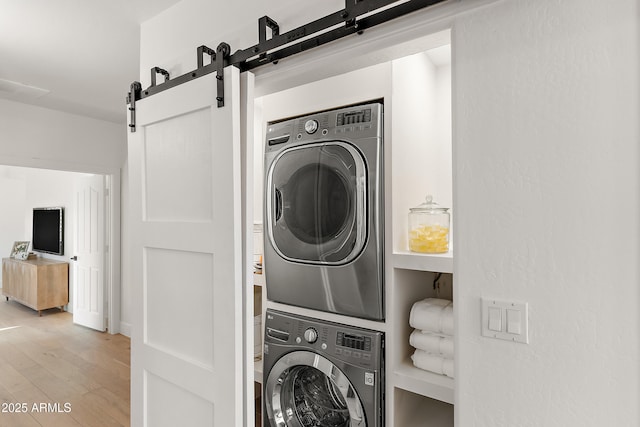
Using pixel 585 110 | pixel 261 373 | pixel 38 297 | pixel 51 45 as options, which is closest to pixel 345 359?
pixel 261 373

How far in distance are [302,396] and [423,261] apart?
1.16 m

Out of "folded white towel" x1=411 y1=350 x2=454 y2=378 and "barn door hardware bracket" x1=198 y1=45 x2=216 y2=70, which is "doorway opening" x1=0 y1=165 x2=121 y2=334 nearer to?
"barn door hardware bracket" x1=198 y1=45 x2=216 y2=70

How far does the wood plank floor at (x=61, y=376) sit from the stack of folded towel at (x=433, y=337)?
2079 mm

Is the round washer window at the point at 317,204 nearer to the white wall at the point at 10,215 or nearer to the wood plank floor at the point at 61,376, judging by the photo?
the wood plank floor at the point at 61,376

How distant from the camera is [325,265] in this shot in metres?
1.94

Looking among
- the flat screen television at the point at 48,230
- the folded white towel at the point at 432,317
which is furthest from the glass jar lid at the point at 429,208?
the flat screen television at the point at 48,230

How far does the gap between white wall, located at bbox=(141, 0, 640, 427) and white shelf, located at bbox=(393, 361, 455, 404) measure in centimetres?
65

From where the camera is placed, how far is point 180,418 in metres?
1.59

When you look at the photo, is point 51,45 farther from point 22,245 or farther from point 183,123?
point 22,245

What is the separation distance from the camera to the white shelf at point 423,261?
1587mm

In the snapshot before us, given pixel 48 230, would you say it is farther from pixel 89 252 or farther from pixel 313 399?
pixel 313 399

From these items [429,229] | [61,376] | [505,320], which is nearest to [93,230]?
[61,376]

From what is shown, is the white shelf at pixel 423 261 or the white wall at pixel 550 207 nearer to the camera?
the white wall at pixel 550 207

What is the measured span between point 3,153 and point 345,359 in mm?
3705
